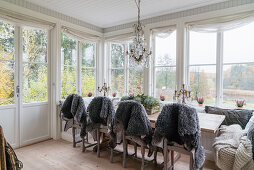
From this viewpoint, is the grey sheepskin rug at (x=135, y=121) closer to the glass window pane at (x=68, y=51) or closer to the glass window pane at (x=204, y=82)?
the glass window pane at (x=204, y=82)

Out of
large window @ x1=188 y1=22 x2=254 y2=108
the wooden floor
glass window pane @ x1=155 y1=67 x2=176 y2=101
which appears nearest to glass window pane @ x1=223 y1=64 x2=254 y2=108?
large window @ x1=188 y1=22 x2=254 y2=108

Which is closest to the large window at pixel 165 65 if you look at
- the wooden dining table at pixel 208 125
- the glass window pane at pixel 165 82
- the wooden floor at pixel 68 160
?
the glass window pane at pixel 165 82

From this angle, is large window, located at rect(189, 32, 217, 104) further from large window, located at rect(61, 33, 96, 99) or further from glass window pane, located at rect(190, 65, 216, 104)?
large window, located at rect(61, 33, 96, 99)

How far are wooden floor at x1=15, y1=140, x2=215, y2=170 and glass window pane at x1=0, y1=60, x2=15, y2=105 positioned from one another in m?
1.01

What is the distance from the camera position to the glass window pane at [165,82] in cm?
365

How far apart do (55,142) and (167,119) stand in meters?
2.72

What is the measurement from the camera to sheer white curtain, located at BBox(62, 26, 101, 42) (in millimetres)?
3795

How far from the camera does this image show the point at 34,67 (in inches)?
134

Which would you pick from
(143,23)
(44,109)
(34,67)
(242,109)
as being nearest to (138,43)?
(143,23)

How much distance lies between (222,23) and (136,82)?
2.28 meters

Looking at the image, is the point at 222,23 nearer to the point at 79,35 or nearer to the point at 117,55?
the point at 117,55

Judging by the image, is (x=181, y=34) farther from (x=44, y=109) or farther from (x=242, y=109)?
(x=44, y=109)

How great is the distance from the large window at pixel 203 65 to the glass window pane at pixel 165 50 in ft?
1.29

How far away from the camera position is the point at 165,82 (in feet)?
12.4
